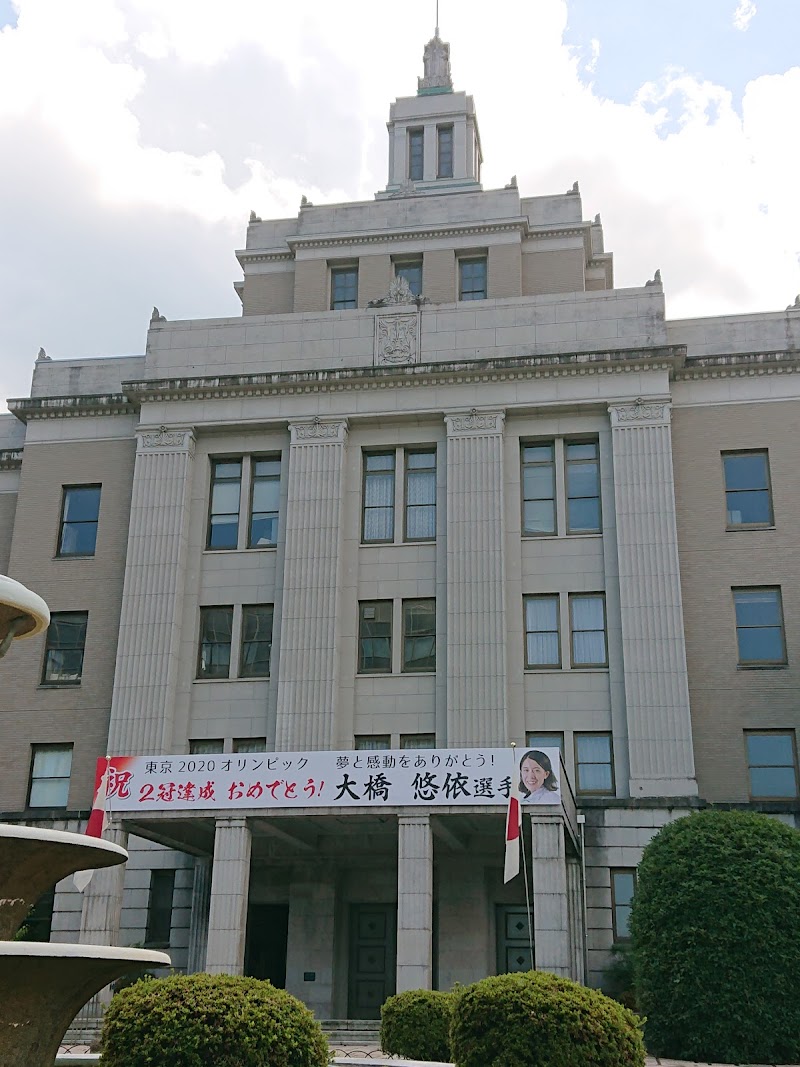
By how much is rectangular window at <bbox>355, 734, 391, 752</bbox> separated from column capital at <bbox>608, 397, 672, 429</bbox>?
9811 millimetres

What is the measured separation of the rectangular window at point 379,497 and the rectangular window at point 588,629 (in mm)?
5108

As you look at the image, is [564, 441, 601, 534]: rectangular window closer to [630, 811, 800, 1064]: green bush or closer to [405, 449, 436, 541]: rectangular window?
[405, 449, 436, 541]: rectangular window

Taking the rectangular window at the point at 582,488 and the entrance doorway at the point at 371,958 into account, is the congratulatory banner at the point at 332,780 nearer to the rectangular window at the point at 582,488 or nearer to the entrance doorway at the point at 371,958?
the entrance doorway at the point at 371,958

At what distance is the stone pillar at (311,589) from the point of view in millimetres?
29359

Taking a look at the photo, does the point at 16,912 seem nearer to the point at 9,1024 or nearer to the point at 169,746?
the point at 9,1024

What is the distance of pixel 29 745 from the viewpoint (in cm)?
3111

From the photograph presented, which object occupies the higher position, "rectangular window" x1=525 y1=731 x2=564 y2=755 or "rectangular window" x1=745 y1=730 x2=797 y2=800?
"rectangular window" x1=525 y1=731 x2=564 y2=755

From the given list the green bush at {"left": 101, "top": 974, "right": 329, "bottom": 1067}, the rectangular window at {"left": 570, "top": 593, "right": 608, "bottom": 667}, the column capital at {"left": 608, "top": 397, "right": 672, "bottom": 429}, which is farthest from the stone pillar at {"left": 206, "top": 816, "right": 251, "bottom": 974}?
the column capital at {"left": 608, "top": 397, "right": 672, "bottom": 429}

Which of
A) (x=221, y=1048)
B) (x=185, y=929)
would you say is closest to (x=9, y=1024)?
(x=221, y=1048)

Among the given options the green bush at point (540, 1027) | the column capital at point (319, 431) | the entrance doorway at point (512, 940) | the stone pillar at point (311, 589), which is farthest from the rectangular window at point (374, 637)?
the green bush at point (540, 1027)

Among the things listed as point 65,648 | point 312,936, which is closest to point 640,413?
point 312,936

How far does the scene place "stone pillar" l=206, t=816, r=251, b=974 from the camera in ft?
74.3

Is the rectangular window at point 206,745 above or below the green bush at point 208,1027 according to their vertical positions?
above

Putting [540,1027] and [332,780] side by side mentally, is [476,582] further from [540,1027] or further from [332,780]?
[540,1027]
